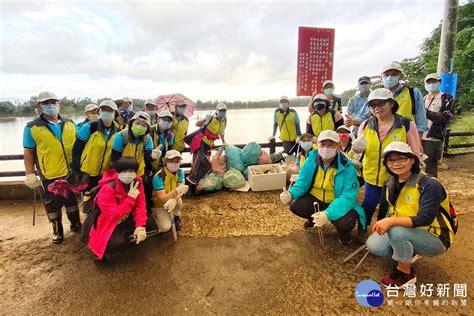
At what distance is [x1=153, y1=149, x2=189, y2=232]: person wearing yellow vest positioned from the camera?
3.22 metres

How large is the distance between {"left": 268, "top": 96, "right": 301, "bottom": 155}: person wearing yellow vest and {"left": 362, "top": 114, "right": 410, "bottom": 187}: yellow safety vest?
98.8 inches

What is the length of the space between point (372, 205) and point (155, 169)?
297 centimetres

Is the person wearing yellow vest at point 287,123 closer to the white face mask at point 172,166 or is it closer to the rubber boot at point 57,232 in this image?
the white face mask at point 172,166

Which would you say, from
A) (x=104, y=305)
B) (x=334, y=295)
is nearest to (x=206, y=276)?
(x=104, y=305)

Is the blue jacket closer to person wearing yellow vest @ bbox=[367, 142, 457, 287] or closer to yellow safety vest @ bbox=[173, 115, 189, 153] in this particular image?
person wearing yellow vest @ bbox=[367, 142, 457, 287]

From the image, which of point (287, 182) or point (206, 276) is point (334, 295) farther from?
point (287, 182)

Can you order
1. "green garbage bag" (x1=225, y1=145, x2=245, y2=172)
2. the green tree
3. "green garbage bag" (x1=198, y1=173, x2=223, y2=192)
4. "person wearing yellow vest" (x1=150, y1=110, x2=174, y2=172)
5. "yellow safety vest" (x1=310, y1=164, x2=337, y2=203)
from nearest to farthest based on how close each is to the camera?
"yellow safety vest" (x1=310, y1=164, x2=337, y2=203), "person wearing yellow vest" (x1=150, y1=110, x2=174, y2=172), "green garbage bag" (x1=198, y1=173, x2=223, y2=192), "green garbage bag" (x1=225, y1=145, x2=245, y2=172), the green tree

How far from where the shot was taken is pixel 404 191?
2309mm

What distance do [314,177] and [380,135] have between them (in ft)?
2.88

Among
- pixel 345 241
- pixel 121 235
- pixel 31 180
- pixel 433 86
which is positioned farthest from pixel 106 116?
pixel 433 86

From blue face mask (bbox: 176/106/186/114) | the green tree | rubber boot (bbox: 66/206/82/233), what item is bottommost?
rubber boot (bbox: 66/206/82/233)

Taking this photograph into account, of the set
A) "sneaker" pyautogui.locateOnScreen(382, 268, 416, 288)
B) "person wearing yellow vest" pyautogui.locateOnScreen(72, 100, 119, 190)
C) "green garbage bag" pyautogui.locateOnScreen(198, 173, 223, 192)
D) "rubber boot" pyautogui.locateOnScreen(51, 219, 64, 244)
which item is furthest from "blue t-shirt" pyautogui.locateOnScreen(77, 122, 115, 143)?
"sneaker" pyautogui.locateOnScreen(382, 268, 416, 288)

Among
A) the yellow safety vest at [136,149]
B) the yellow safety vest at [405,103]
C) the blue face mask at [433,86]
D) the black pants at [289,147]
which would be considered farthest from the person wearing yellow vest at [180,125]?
the blue face mask at [433,86]

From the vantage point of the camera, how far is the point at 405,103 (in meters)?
3.17
